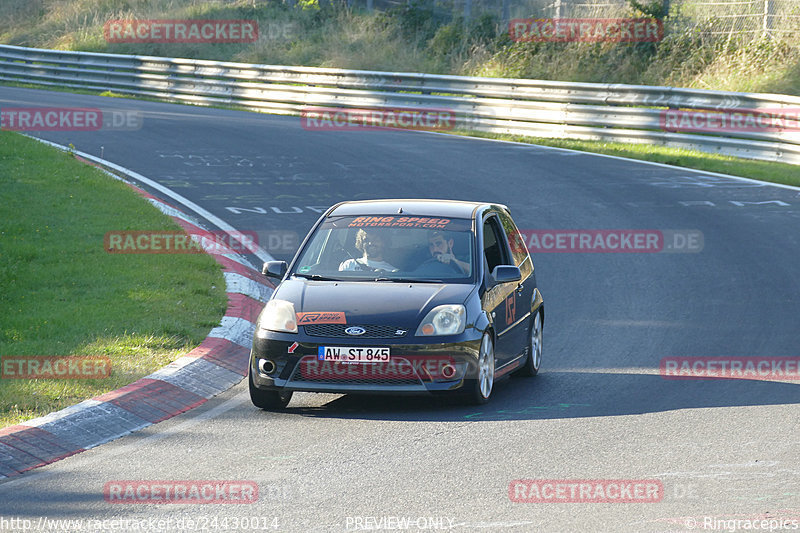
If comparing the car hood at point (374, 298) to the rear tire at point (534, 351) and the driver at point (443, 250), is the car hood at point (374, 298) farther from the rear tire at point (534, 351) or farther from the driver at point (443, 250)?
the rear tire at point (534, 351)

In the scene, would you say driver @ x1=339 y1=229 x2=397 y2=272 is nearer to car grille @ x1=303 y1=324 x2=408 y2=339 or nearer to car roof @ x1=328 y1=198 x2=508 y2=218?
car roof @ x1=328 y1=198 x2=508 y2=218

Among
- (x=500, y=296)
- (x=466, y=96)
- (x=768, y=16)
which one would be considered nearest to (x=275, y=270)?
(x=500, y=296)

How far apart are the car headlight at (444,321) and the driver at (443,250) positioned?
2.27ft

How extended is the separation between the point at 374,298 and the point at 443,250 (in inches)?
38.4

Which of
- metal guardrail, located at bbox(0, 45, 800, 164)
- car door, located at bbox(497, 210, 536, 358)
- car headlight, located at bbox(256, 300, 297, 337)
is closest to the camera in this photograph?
car headlight, located at bbox(256, 300, 297, 337)

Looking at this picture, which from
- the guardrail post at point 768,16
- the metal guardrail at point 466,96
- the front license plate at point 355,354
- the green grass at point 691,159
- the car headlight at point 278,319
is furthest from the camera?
the guardrail post at point 768,16

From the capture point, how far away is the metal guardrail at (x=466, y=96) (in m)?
22.2

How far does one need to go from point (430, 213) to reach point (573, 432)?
8.68 ft

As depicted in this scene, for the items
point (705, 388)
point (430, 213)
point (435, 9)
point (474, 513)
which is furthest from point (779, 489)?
point (435, 9)

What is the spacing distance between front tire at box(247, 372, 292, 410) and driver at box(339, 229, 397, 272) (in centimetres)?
124

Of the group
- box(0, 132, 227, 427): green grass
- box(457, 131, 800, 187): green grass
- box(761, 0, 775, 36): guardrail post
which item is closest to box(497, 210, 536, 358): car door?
box(0, 132, 227, 427): green grass

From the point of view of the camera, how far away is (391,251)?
9.41m

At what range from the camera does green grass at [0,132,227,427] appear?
30.3ft

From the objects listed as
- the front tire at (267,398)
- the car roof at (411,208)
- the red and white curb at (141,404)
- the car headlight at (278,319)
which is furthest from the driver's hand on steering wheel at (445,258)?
the red and white curb at (141,404)
